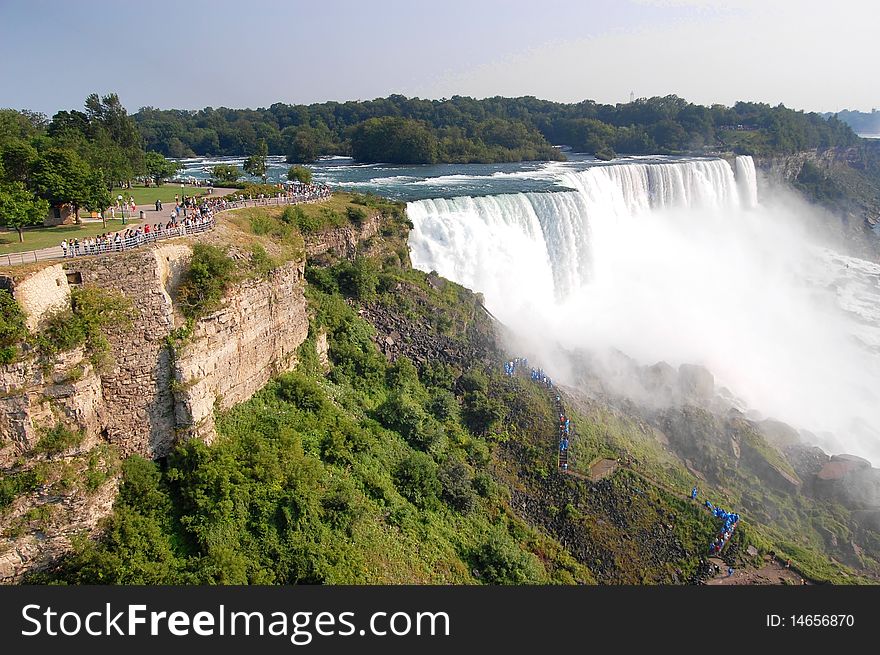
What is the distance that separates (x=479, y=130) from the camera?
74812 millimetres

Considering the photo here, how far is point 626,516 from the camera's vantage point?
743 inches

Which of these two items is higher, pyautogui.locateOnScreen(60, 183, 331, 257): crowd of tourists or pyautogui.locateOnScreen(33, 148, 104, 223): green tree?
pyautogui.locateOnScreen(33, 148, 104, 223): green tree

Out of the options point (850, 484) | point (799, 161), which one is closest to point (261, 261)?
point (850, 484)

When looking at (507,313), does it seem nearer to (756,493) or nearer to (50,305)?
(756,493)

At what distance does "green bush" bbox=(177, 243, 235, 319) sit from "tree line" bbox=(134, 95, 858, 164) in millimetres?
46230

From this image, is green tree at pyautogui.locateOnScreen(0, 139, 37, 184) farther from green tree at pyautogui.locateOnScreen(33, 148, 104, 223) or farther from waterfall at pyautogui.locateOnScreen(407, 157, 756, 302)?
waterfall at pyautogui.locateOnScreen(407, 157, 756, 302)

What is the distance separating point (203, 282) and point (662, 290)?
30603 mm

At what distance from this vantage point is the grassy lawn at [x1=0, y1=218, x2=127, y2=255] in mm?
16422

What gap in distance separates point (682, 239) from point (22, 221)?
43.2m

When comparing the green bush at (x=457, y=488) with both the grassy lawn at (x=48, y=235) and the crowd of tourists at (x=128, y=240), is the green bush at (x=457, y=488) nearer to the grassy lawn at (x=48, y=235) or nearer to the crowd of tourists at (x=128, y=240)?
the crowd of tourists at (x=128, y=240)

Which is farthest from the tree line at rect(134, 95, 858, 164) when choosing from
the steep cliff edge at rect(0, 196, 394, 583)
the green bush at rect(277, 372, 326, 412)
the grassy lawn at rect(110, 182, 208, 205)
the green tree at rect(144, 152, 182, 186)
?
the steep cliff edge at rect(0, 196, 394, 583)

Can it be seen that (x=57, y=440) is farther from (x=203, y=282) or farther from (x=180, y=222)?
(x=180, y=222)

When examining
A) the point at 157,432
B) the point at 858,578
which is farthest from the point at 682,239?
the point at 157,432

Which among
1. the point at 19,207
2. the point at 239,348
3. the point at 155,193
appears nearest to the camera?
the point at 239,348
